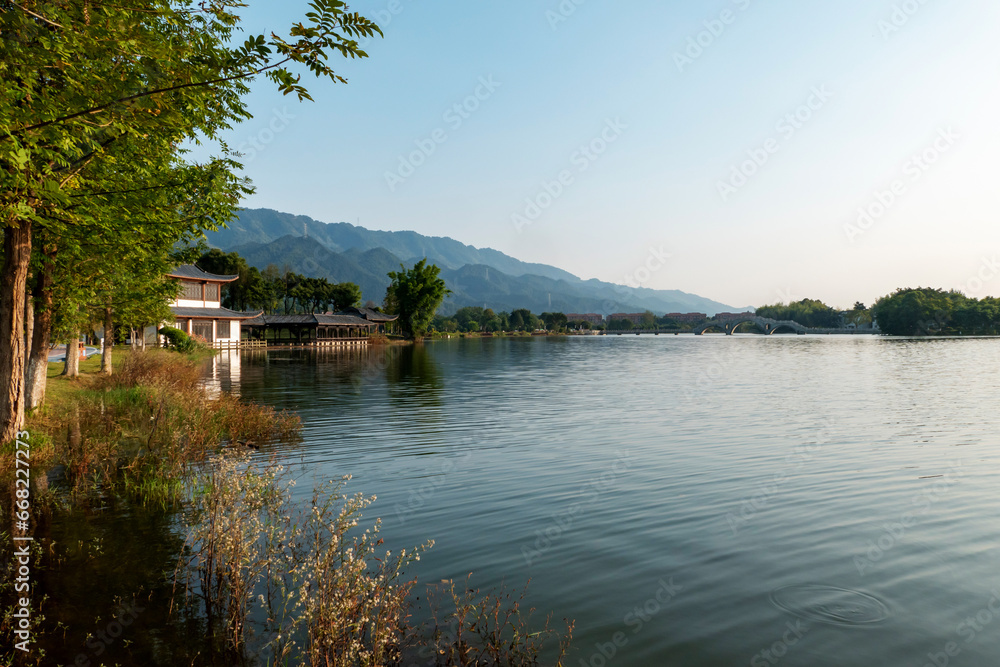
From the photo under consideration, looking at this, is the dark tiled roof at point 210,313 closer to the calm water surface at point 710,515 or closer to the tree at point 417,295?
the tree at point 417,295

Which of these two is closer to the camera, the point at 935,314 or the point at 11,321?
the point at 11,321

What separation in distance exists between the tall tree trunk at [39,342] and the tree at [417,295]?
82.9 metres

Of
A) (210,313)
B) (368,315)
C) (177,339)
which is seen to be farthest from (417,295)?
(177,339)

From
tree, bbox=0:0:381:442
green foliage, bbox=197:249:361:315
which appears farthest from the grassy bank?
green foliage, bbox=197:249:361:315

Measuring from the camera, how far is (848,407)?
22.8 m

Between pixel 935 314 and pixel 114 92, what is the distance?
176 meters

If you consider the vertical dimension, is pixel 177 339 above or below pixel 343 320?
below

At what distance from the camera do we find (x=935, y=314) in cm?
14238

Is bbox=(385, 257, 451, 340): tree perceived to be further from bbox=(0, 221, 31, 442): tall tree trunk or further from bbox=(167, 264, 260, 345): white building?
bbox=(0, 221, 31, 442): tall tree trunk

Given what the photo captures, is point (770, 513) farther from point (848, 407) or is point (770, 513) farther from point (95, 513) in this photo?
point (848, 407)

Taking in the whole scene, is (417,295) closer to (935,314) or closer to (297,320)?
(297,320)

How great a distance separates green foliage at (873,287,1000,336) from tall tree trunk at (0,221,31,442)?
6843 inches

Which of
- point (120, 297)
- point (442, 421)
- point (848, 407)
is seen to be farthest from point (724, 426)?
point (120, 297)

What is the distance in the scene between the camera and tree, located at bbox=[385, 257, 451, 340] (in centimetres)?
10062
